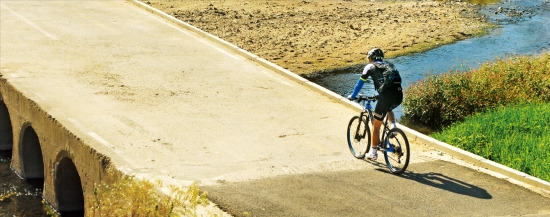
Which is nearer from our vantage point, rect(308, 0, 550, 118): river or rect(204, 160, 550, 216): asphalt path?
rect(204, 160, 550, 216): asphalt path

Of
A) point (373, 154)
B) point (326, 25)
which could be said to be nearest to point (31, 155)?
point (373, 154)

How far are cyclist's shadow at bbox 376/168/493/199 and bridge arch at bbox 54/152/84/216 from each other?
7.60m

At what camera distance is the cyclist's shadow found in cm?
1405

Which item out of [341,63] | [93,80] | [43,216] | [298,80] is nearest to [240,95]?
[298,80]

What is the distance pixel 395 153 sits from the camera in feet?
49.0

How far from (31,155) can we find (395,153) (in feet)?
34.3

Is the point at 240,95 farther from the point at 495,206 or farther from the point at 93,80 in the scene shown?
the point at 495,206

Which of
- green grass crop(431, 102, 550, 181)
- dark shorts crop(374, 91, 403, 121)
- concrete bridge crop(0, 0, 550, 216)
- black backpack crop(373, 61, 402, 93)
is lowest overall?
concrete bridge crop(0, 0, 550, 216)

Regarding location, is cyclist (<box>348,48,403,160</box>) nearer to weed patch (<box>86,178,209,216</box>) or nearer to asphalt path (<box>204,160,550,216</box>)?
asphalt path (<box>204,160,550,216</box>)

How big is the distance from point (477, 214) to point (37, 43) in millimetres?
15099

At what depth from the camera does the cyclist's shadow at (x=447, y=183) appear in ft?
46.1

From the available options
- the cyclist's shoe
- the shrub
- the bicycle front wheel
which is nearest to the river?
the shrub

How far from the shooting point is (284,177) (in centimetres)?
1482

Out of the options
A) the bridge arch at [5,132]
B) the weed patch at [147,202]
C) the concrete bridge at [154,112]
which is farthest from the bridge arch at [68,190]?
the weed patch at [147,202]
